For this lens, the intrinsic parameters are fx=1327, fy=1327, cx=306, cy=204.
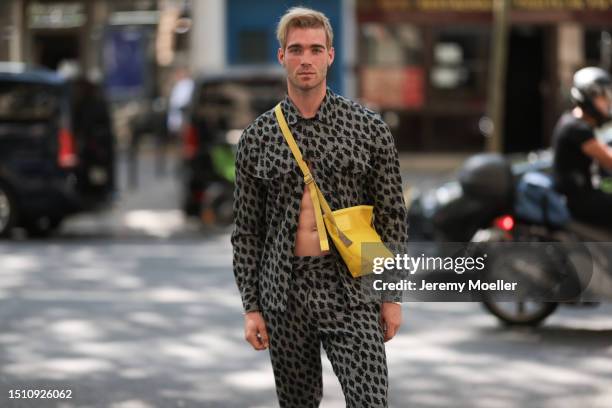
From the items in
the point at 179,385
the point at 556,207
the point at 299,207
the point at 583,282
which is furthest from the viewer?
the point at 556,207

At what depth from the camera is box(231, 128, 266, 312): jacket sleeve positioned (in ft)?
14.2

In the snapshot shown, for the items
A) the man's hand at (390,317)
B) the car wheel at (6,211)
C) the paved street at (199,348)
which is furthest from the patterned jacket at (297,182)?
the car wheel at (6,211)

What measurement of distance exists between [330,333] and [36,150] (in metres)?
10.7

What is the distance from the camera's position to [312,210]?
4.24m

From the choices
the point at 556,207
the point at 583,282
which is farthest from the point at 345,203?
the point at 556,207

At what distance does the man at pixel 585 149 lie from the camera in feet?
27.6

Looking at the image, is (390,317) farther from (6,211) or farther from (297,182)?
(6,211)

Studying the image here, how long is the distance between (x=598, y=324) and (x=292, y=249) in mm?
5634

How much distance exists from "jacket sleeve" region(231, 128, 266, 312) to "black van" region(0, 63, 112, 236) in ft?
34.1

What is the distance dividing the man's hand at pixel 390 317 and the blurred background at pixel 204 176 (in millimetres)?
2570

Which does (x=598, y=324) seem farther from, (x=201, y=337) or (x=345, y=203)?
(x=345, y=203)

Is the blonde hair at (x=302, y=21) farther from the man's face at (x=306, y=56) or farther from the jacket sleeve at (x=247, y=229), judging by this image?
the jacket sleeve at (x=247, y=229)

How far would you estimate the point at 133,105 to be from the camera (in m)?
25.4

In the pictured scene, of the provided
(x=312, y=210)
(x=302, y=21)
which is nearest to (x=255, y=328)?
(x=312, y=210)
